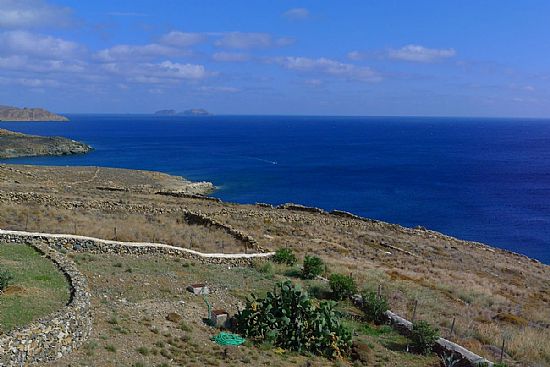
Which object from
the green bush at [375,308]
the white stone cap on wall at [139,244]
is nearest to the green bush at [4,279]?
the white stone cap on wall at [139,244]

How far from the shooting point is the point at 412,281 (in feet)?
93.4

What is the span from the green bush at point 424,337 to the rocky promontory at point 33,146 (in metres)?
117

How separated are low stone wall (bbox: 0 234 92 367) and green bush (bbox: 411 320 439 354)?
11.1m

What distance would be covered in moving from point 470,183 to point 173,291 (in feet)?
307

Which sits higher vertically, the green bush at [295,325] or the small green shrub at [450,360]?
the green bush at [295,325]

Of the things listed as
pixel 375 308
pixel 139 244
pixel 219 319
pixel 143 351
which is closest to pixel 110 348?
pixel 143 351

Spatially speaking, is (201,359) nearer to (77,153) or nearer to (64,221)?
(64,221)

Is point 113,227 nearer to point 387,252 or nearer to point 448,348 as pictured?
point 448,348

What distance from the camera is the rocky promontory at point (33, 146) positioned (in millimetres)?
119000

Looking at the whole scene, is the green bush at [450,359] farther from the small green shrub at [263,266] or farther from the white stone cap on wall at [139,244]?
the white stone cap on wall at [139,244]

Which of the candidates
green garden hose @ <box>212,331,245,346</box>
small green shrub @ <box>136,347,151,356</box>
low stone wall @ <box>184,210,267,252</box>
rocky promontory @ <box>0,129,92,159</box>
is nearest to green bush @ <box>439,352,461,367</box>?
green garden hose @ <box>212,331,245,346</box>

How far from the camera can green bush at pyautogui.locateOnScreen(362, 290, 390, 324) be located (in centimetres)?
2088

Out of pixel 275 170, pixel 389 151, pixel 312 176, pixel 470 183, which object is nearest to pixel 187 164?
pixel 275 170

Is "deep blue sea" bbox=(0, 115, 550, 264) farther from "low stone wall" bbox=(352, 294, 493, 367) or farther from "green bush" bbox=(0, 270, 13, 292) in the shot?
"green bush" bbox=(0, 270, 13, 292)
